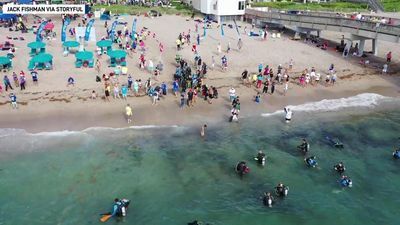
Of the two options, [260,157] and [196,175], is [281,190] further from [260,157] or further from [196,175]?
[196,175]

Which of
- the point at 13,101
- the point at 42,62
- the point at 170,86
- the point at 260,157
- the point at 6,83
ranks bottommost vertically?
the point at 260,157

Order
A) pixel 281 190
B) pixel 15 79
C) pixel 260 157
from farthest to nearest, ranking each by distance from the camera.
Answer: pixel 15 79 → pixel 260 157 → pixel 281 190

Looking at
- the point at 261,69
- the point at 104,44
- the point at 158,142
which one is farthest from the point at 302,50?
the point at 158,142

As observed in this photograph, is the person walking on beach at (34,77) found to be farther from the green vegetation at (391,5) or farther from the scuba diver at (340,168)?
the green vegetation at (391,5)

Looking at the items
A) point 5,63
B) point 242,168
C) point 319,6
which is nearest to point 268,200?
point 242,168

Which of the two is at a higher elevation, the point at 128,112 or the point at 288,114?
the point at 128,112

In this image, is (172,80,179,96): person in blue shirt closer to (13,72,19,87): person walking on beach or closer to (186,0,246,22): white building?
(13,72,19,87): person walking on beach

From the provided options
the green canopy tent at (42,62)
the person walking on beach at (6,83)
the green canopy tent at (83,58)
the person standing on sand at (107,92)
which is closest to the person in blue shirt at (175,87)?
the person standing on sand at (107,92)
